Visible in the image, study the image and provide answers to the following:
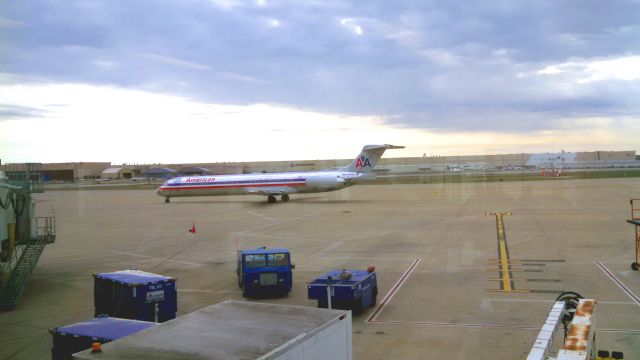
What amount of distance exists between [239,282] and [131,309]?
5898mm

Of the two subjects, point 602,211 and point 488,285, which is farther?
point 602,211

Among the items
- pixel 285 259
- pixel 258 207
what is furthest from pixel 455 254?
pixel 258 207

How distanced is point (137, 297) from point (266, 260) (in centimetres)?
542

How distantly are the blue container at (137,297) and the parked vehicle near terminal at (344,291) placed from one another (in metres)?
4.35

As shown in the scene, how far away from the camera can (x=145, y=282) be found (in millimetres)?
16016

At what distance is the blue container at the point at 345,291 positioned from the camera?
16312 millimetres

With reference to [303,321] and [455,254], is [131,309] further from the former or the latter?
[455,254]

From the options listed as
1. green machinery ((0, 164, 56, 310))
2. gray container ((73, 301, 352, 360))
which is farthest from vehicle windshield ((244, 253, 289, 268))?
gray container ((73, 301, 352, 360))

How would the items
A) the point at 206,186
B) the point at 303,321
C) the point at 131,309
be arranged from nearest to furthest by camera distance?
the point at 303,321
the point at 131,309
the point at 206,186

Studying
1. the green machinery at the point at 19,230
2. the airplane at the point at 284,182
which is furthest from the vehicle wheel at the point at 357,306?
the airplane at the point at 284,182

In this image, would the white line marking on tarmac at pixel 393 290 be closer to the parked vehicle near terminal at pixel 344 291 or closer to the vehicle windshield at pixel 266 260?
the parked vehicle near terminal at pixel 344 291

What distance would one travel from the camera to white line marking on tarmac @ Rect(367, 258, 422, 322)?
16750 mm

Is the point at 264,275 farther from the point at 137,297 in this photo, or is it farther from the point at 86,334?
the point at 86,334

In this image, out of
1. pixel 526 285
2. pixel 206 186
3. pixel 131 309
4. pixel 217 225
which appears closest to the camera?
pixel 131 309
